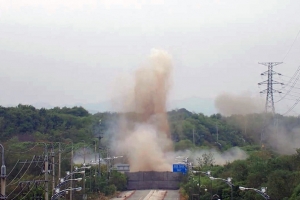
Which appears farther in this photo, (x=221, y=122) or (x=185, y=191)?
(x=221, y=122)

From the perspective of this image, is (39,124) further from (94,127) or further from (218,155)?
(218,155)

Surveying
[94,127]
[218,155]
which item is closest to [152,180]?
[218,155]

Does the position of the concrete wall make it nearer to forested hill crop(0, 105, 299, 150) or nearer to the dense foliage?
the dense foliage

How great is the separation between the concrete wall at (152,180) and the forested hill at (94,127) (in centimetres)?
935

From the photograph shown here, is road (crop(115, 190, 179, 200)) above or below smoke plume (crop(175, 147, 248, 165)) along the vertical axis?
below

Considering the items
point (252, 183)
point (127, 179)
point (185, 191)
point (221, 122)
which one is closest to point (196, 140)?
point (221, 122)

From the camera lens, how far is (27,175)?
242 ft

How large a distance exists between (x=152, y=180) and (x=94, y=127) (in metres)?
31.7

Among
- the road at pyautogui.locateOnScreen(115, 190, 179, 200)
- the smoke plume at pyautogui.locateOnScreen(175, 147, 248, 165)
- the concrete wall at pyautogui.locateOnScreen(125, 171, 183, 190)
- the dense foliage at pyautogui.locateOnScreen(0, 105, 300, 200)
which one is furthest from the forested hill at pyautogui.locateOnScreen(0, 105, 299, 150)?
the road at pyautogui.locateOnScreen(115, 190, 179, 200)

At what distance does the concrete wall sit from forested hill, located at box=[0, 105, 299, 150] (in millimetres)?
9347

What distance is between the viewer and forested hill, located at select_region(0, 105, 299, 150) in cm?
10562

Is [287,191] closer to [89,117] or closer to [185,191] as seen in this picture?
[185,191]

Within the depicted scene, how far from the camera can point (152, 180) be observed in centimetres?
9056

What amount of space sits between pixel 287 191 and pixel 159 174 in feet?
132
